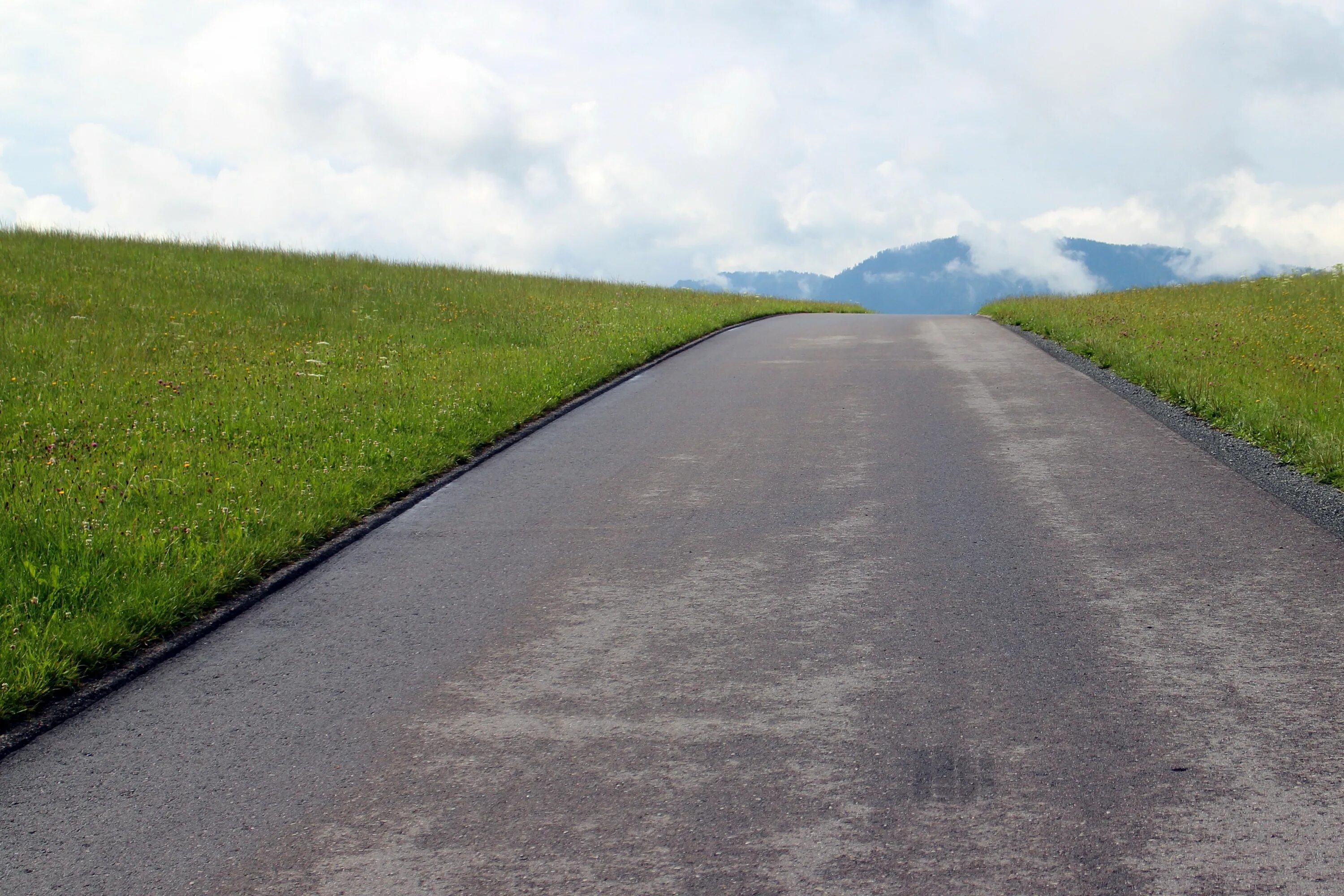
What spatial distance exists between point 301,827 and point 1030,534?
481cm

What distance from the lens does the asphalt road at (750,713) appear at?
3189 mm

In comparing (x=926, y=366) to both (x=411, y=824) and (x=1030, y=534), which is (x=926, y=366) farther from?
(x=411, y=824)

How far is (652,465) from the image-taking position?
354 inches

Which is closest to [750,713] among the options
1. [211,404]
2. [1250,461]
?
[1250,461]

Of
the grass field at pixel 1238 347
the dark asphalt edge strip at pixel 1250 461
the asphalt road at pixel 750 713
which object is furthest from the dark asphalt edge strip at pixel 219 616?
the grass field at pixel 1238 347

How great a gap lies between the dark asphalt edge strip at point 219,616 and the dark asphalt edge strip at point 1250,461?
6363 millimetres

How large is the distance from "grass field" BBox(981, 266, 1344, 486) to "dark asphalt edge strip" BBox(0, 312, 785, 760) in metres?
6.98

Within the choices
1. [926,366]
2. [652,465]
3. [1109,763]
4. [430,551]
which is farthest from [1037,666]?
[926,366]

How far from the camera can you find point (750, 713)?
163 inches

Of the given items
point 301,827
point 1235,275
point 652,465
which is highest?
point 1235,275

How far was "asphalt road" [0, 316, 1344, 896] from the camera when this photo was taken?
10.5ft

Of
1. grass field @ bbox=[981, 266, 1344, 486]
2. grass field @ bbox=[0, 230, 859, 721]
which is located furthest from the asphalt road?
grass field @ bbox=[981, 266, 1344, 486]

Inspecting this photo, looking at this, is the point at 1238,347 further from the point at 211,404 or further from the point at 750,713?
the point at 211,404

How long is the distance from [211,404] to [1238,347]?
45.7 feet
